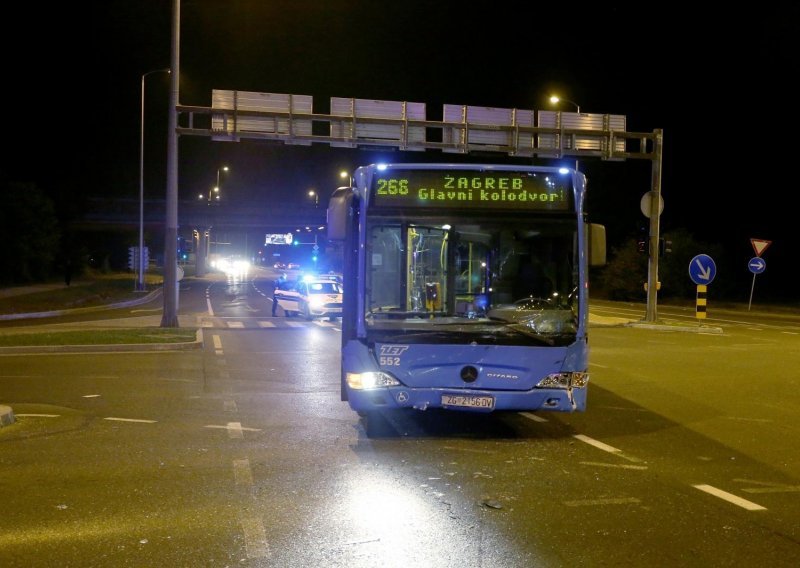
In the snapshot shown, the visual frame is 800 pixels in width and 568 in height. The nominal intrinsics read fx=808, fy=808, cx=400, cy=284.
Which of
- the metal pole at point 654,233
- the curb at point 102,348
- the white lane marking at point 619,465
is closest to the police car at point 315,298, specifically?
the curb at point 102,348

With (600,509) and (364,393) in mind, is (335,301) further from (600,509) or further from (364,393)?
(600,509)

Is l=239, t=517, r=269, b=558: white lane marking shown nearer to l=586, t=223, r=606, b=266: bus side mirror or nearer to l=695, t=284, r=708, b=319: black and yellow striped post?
l=586, t=223, r=606, b=266: bus side mirror

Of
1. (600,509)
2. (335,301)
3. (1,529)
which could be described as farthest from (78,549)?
(335,301)

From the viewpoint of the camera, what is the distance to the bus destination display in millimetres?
9023

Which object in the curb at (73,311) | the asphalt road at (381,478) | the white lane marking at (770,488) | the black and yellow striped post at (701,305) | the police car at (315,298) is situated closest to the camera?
the asphalt road at (381,478)

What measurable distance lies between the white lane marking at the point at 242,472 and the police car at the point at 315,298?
19.9 meters

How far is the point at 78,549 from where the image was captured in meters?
5.48

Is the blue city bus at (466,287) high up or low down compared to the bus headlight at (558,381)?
up

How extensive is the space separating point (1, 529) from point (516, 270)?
17.9 ft

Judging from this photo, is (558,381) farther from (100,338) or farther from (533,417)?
(100,338)

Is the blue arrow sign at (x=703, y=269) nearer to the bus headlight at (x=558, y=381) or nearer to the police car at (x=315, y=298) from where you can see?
the police car at (x=315, y=298)

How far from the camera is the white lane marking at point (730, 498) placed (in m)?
6.64

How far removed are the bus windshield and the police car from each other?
62.6ft

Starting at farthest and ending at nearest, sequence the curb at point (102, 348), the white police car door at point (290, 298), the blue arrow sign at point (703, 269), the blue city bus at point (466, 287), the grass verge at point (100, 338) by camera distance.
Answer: the white police car door at point (290, 298) → the blue arrow sign at point (703, 269) → the grass verge at point (100, 338) → the curb at point (102, 348) → the blue city bus at point (466, 287)
